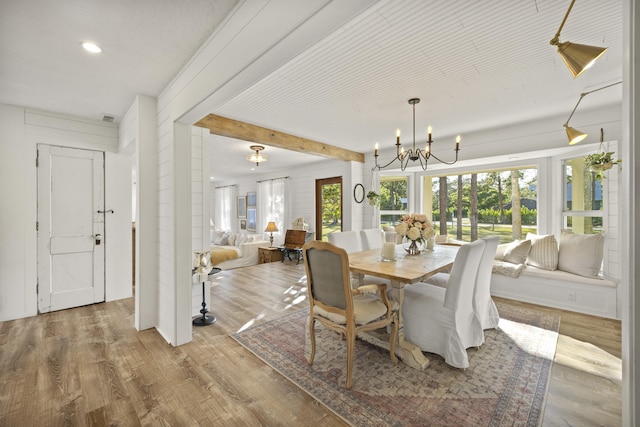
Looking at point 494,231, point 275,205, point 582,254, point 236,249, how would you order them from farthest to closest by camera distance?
point 275,205 < point 236,249 < point 494,231 < point 582,254

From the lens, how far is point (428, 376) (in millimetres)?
2143

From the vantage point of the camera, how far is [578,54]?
138 centimetres

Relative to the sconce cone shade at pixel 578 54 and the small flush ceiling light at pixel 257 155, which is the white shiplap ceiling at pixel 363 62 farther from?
the small flush ceiling light at pixel 257 155

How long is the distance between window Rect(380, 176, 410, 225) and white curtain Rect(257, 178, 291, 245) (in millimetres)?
2617

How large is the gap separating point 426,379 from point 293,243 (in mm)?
4852

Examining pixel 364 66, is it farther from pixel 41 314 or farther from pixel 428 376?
pixel 41 314

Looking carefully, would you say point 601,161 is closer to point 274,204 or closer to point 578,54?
point 578,54

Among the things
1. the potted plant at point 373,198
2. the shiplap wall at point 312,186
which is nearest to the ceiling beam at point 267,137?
the shiplap wall at point 312,186

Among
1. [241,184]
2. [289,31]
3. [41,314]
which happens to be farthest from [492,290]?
[241,184]

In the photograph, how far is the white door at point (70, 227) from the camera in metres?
3.44

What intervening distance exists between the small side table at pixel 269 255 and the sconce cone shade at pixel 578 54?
6039 millimetres

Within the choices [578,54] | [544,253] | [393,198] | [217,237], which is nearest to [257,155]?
[393,198]

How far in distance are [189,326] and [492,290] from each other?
157 inches

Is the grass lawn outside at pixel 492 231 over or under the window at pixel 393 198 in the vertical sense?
under
